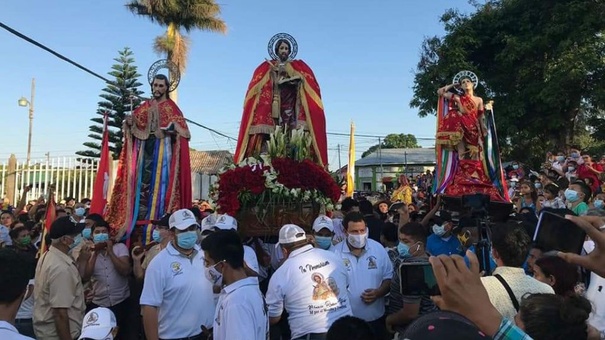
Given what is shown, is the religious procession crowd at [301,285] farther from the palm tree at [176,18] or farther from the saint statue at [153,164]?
the palm tree at [176,18]

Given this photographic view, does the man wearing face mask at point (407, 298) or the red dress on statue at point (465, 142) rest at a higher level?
the red dress on statue at point (465, 142)

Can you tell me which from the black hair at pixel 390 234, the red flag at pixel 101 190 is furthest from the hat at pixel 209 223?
the red flag at pixel 101 190

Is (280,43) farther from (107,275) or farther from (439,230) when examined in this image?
(107,275)

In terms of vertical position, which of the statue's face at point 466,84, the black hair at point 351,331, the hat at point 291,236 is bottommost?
the black hair at point 351,331

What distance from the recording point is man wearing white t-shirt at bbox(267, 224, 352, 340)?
12.5ft

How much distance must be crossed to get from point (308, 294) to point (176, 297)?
1.11 meters

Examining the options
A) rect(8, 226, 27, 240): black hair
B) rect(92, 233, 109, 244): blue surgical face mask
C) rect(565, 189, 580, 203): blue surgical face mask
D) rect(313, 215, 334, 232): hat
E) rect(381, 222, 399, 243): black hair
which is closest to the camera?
rect(313, 215, 334, 232): hat

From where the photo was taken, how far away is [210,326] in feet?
14.2

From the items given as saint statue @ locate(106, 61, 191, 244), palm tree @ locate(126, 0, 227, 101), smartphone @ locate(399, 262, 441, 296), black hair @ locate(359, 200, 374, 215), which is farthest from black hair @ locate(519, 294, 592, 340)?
palm tree @ locate(126, 0, 227, 101)

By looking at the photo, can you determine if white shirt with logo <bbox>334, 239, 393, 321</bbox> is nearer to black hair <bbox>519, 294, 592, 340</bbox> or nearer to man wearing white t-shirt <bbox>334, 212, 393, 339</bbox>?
man wearing white t-shirt <bbox>334, 212, 393, 339</bbox>

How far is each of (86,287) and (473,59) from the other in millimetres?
19946

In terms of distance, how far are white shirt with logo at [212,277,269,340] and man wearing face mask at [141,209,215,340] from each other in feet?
3.04

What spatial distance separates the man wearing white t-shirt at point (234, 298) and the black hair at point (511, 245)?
1.58 meters

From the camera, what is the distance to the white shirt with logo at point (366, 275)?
482 cm
